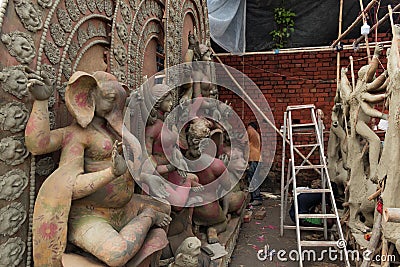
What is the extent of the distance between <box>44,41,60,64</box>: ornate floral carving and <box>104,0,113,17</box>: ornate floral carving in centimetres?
95

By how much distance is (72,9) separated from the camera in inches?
114

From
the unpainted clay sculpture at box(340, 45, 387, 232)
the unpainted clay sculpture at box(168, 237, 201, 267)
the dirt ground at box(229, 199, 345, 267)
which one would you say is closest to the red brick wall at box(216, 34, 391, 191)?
the dirt ground at box(229, 199, 345, 267)

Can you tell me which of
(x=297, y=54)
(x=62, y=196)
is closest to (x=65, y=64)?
(x=62, y=196)

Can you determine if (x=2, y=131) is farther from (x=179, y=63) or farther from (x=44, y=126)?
(x=179, y=63)

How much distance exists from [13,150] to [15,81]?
0.43 metres

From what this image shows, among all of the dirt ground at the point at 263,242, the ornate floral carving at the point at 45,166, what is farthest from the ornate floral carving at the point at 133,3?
the dirt ground at the point at 263,242

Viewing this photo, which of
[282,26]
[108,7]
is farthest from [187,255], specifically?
[282,26]

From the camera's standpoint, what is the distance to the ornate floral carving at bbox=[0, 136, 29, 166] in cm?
226

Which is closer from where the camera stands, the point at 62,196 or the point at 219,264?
the point at 62,196

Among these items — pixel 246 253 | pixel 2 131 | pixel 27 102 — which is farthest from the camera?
pixel 246 253

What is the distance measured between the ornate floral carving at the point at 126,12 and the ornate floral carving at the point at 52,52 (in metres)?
1.24

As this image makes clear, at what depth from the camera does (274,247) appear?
210 inches

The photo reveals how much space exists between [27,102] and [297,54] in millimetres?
7193

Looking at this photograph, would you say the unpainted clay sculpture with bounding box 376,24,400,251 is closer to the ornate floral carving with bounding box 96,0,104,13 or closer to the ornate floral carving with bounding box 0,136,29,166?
the ornate floral carving with bounding box 96,0,104,13
